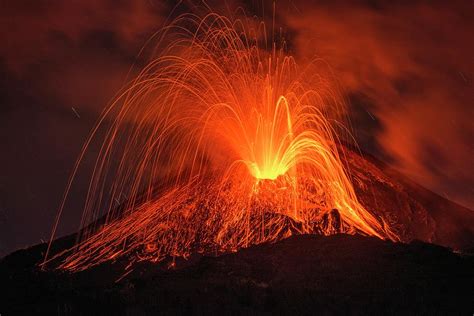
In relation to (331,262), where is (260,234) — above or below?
above

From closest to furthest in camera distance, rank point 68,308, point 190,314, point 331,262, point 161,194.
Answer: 1. point 190,314
2. point 68,308
3. point 331,262
4. point 161,194

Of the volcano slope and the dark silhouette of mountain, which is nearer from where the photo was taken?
the dark silhouette of mountain

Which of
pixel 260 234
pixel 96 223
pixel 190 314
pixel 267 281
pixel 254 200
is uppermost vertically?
pixel 96 223

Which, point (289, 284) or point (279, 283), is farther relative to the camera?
point (279, 283)

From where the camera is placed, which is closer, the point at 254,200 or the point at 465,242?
the point at 254,200

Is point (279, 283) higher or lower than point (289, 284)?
higher

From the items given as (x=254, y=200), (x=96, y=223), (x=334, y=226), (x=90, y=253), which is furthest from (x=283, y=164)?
(x=96, y=223)

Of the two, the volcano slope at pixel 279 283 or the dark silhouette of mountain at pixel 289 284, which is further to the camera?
the volcano slope at pixel 279 283

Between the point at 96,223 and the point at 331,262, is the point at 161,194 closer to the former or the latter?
the point at 96,223
